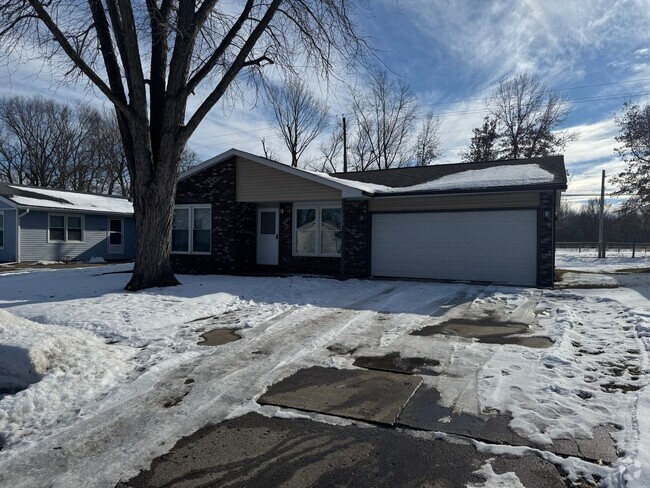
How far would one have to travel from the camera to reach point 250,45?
31.5ft

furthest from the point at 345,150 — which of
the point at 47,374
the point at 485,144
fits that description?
the point at 47,374

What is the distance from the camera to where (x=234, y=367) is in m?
4.73

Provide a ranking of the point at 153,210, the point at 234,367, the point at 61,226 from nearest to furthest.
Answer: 1. the point at 234,367
2. the point at 153,210
3. the point at 61,226

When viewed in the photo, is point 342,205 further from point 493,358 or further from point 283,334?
point 493,358

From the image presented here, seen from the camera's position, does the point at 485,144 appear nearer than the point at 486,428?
No

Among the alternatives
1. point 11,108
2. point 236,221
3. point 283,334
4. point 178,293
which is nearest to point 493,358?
point 283,334

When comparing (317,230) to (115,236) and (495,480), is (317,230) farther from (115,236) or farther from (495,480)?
(115,236)

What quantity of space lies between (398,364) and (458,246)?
741cm

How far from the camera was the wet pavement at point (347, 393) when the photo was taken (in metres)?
3.66

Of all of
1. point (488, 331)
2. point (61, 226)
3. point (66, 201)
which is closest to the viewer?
point (488, 331)

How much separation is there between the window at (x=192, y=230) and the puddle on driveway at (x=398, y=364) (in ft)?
32.6

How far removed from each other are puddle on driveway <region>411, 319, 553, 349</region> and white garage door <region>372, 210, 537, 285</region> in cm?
461

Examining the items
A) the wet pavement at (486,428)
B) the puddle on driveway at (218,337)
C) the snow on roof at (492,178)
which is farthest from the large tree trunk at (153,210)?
the wet pavement at (486,428)

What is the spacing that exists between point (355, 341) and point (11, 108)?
4022 cm
